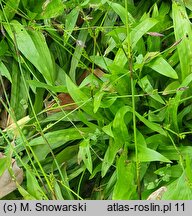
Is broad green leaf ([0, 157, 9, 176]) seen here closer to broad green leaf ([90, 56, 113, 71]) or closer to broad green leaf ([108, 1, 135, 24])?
broad green leaf ([90, 56, 113, 71])

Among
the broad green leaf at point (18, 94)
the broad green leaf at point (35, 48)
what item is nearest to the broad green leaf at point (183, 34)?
the broad green leaf at point (35, 48)

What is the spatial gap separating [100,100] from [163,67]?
261 mm

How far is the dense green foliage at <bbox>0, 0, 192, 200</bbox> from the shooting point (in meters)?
1.76

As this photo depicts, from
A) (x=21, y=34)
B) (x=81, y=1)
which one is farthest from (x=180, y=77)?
(x=21, y=34)

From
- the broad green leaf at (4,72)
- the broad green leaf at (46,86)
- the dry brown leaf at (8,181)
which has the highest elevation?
the broad green leaf at (4,72)

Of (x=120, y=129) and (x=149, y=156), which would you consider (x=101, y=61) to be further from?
(x=149, y=156)

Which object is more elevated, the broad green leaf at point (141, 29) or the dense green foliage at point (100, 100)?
the broad green leaf at point (141, 29)

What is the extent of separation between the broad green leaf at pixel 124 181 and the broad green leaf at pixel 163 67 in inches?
13.1

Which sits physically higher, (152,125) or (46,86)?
→ (46,86)

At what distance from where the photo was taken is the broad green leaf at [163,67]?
182 centimetres

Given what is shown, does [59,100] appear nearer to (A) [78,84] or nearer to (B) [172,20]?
(A) [78,84]

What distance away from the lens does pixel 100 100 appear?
1.78 metres

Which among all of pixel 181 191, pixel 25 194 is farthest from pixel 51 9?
pixel 181 191

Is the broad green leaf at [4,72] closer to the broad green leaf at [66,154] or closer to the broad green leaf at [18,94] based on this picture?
the broad green leaf at [18,94]
